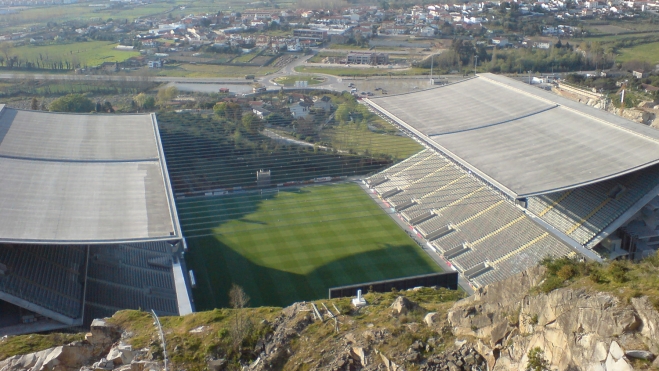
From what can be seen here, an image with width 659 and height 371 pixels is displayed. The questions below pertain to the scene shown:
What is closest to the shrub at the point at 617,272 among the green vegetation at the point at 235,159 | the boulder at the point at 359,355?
the boulder at the point at 359,355

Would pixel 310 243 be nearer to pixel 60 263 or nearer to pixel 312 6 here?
pixel 60 263

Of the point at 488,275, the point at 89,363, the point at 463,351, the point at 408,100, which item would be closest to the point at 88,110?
the point at 408,100

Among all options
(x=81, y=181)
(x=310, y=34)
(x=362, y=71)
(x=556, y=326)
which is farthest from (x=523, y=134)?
(x=310, y=34)

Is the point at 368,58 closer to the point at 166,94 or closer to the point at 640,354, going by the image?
the point at 166,94

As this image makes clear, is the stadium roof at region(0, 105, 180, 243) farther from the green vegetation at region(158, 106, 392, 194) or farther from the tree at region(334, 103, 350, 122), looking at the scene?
the tree at region(334, 103, 350, 122)

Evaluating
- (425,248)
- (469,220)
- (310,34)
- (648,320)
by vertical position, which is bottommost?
(425,248)

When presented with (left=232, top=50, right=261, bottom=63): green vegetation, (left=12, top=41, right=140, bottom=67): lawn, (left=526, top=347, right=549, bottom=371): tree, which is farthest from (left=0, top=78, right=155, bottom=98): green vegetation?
(left=526, top=347, right=549, bottom=371): tree

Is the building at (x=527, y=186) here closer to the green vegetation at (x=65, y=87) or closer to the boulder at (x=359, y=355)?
the boulder at (x=359, y=355)
